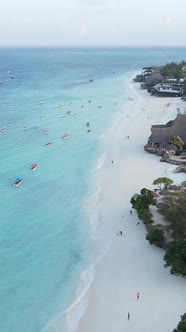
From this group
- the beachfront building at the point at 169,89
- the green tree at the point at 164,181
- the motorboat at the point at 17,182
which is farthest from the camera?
the beachfront building at the point at 169,89

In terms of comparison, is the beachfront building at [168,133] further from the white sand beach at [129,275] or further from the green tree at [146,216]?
the green tree at [146,216]

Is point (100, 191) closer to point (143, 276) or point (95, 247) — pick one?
point (95, 247)

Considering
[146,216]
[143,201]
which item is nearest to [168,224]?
[146,216]

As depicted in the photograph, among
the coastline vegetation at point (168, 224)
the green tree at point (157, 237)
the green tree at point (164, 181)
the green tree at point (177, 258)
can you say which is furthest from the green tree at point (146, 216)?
the green tree at point (177, 258)

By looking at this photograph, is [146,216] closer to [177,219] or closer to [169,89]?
[177,219]

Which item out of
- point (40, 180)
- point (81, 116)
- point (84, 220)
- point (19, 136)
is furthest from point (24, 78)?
point (84, 220)

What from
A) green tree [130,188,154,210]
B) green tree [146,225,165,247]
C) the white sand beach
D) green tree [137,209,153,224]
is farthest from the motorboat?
green tree [146,225,165,247]
